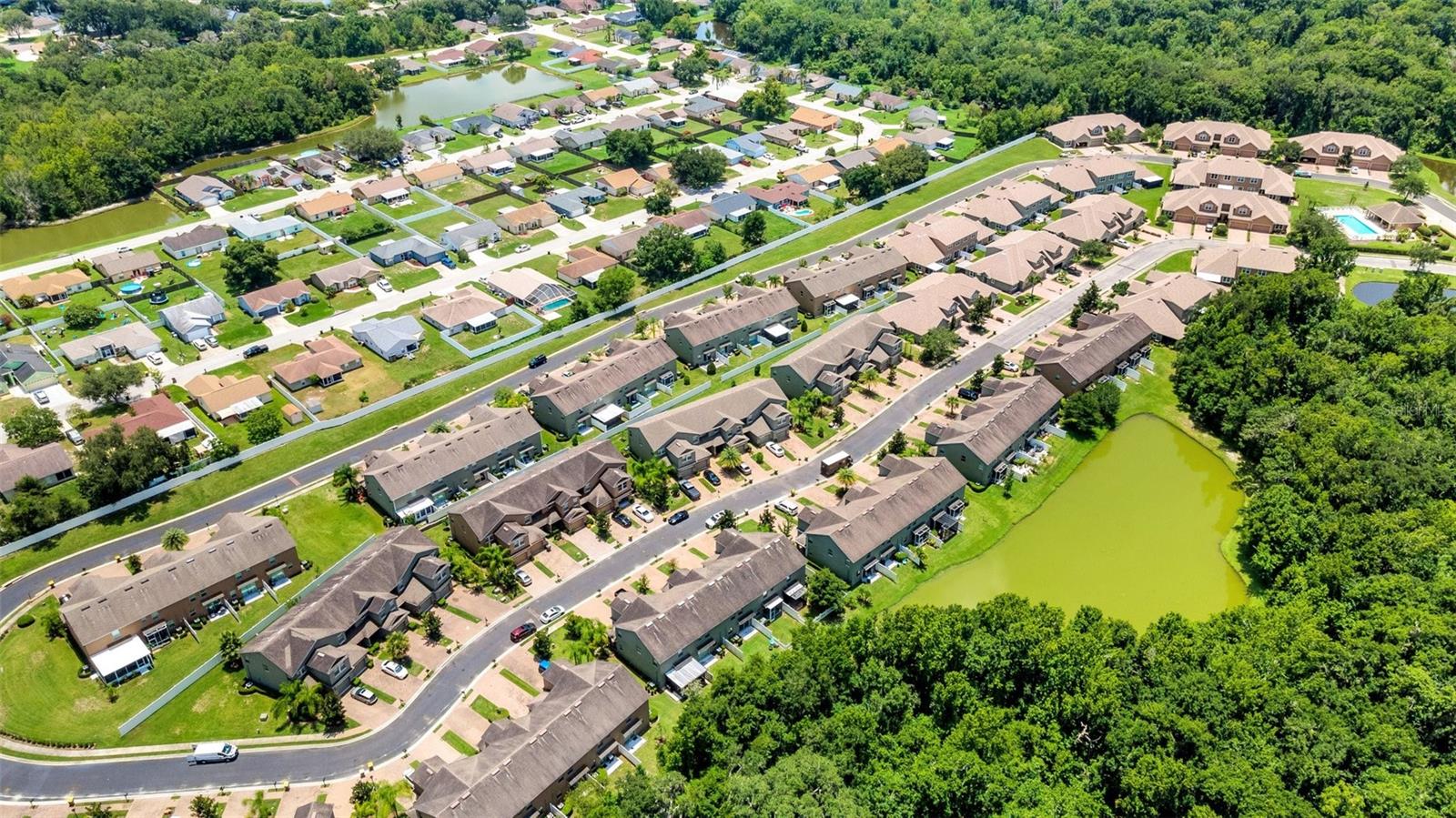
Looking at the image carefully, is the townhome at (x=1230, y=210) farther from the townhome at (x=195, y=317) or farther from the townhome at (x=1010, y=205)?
the townhome at (x=195, y=317)

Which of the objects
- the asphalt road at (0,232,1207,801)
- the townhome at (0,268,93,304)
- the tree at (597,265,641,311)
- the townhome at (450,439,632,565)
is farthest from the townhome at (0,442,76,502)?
the tree at (597,265,641,311)

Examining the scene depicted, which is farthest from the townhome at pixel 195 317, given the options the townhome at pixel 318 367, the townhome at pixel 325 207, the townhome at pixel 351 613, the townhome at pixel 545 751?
A: the townhome at pixel 545 751

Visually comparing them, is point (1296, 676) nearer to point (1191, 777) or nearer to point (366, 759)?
point (1191, 777)

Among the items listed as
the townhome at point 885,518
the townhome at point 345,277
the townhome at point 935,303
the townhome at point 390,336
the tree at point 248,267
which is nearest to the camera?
the townhome at point 885,518

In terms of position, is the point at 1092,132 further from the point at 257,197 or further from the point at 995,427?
the point at 257,197

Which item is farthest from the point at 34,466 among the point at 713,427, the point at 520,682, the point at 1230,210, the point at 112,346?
the point at 1230,210

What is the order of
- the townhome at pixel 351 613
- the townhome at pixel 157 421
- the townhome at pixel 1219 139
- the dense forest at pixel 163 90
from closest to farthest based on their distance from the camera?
the townhome at pixel 351 613 < the townhome at pixel 157 421 < the dense forest at pixel 163 90 < the townhome at pixel 1219 139
